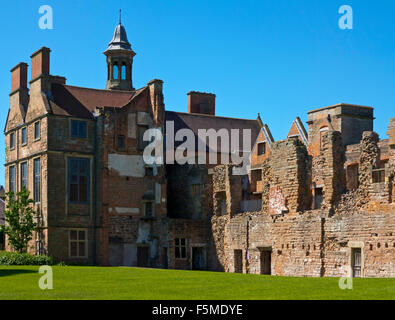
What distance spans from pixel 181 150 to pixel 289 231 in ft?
56.1

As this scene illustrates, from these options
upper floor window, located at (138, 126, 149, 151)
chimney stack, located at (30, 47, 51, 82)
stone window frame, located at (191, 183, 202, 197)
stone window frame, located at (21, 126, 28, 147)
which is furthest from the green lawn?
chimney stack, located at (30, 47, 51, 82)

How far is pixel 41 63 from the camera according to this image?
1957 inches

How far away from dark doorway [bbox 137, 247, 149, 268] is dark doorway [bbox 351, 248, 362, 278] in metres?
18.2

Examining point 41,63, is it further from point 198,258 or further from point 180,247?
point 198,258

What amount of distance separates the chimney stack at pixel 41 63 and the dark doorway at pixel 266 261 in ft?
63.3

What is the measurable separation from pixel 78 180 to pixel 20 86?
917 centimetres

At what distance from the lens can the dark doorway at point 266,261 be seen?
4159 centimetres

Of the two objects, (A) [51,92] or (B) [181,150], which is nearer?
(A) [51,92]

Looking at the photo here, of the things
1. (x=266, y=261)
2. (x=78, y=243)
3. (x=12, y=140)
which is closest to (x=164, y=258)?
(x=78, y=243)

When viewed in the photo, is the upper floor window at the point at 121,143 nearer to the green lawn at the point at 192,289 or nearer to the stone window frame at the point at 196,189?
the stone window frame at the point at 196,189

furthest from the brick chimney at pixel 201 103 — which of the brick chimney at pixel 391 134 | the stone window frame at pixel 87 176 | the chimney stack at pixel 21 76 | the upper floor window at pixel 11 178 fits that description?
the brick chimney at pixel 391 134
